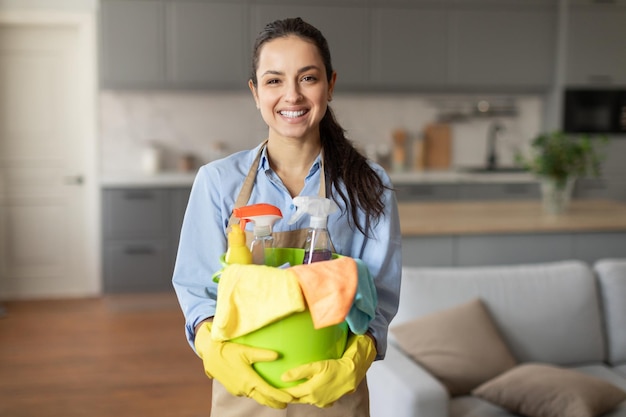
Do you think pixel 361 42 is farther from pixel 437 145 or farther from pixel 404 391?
pixel 404 391

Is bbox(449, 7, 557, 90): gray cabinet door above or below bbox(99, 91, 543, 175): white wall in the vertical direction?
above

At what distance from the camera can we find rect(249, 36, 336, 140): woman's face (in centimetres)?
129

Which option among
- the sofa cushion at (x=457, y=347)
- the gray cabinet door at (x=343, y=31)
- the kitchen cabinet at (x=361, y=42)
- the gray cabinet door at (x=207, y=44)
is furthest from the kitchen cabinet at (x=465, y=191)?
the sofa cushion at (x=457, y=347)

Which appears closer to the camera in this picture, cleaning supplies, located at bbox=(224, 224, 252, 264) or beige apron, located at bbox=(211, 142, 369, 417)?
cleaning supplies, located at bbox=(224, 224, 252, 264)

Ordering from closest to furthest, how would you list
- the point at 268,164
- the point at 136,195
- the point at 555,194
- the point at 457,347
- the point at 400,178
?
1. the point at 268,164
2. the point at 457,347
3. the point at 555,194
4. the point at 136,195
5. the point at 400,178

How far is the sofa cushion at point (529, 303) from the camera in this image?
2.78 m

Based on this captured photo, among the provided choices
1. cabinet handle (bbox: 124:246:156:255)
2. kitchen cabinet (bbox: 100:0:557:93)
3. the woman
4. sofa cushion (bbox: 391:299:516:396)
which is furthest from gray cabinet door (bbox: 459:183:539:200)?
the woman

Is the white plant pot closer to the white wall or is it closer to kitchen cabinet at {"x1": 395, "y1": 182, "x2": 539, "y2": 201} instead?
kitchen cabinet at {"x1": 395, "y1": 182, "x2": 539, "y2": 201}

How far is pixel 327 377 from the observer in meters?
1.17

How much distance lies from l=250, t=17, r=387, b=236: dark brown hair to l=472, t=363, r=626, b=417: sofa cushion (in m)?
1.28

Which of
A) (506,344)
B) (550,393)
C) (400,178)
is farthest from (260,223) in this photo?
(400,178)

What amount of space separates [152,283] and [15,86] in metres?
1.82

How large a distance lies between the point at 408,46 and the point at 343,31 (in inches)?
21.0

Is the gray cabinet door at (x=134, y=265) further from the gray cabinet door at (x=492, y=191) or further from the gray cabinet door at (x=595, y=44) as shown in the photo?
the gray cabinet door at (x=595, y=44)
